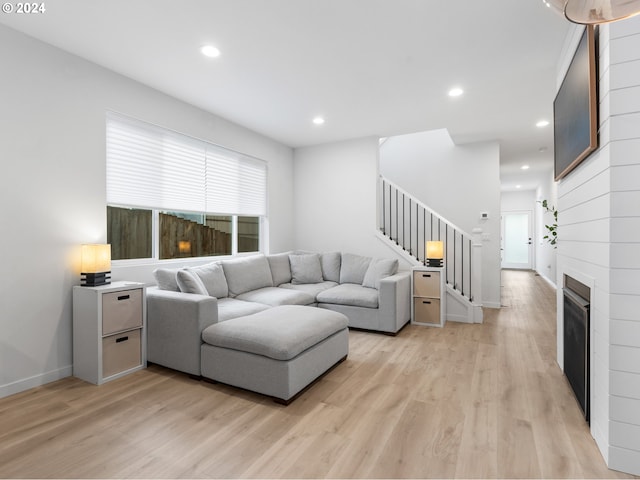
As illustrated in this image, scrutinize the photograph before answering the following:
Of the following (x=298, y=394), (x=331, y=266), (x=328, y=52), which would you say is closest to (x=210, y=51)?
(x=328, y=52)

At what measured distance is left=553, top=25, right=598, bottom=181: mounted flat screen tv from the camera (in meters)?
1.83

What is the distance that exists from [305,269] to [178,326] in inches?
91.3

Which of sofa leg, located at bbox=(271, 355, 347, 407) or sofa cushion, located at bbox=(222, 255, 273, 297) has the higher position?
sofa cushion, located at bbox=(222, 255, 273, 297)

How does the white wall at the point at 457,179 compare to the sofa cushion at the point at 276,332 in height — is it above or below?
above

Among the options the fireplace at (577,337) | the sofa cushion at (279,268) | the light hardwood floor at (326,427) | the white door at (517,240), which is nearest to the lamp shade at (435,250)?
the light hardwood floor at (326,427)

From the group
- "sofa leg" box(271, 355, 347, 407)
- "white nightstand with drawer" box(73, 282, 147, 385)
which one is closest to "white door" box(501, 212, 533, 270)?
"sofa leg" box(271, 355, 347, 407)

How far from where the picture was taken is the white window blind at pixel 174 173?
10.6ft

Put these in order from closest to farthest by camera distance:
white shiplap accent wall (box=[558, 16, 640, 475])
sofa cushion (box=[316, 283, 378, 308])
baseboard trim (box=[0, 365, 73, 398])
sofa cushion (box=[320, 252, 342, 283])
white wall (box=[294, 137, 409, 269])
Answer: white shiplap accent wall (box=[558, 16, 640, 475])
baseboard trim (box=[0, 365, 73, 398])
sofa cushion (box=[316, 283, 378, 308])
sofa cushion (box=[320, 252, 342, 283])
white wall (box=[294, 137, 409, 269])

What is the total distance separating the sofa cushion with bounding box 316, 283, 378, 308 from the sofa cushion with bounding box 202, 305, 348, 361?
115 cm

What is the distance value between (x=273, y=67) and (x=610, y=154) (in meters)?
2.57

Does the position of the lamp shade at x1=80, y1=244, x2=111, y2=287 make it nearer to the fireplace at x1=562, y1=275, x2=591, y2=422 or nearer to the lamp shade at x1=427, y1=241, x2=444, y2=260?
the fireplace at x1=562, y1=275, x2=591, y2=422

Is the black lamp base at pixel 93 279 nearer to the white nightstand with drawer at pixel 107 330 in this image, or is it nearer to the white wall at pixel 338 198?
the white nightstand with drawer at pixel 107 330

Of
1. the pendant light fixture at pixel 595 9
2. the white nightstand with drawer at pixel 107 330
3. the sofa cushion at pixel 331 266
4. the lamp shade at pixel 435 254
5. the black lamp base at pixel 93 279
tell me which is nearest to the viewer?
the pendant light fixture at pixel 595 9

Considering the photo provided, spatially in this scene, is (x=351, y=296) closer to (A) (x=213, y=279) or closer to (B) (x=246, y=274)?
(B) (x=246, y=274)
